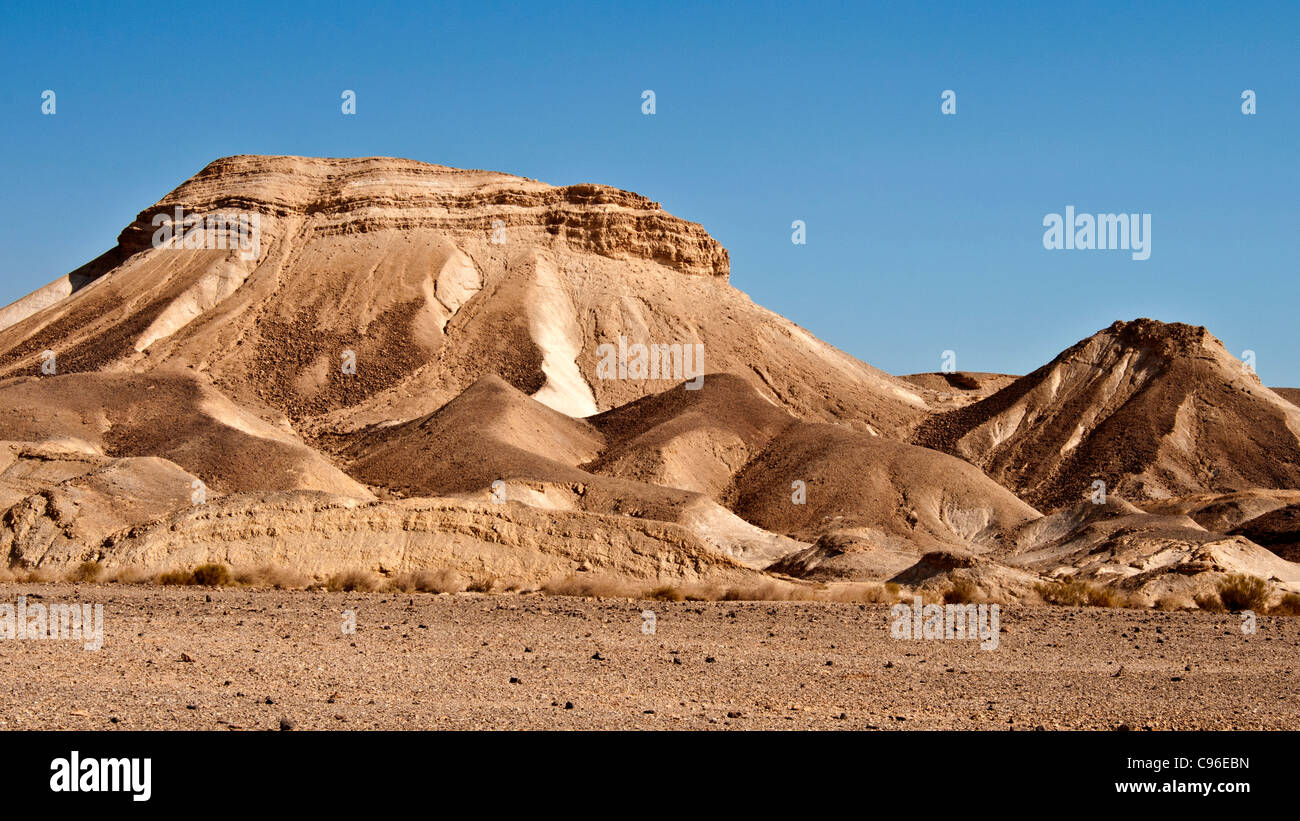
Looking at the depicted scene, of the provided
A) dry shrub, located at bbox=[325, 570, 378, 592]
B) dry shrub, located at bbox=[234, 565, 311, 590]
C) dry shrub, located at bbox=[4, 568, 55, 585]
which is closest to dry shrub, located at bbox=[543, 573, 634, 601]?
dry shrub, located at bbox=[325, 570, 378, 592]

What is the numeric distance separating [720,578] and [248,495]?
9.01 meters

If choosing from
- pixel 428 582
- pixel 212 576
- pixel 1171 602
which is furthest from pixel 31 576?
pixel 1171 602

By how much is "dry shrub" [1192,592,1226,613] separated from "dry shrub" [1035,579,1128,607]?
1.30m

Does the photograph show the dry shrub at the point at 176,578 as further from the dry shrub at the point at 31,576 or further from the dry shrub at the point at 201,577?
the dry shrub at the point at 31,576

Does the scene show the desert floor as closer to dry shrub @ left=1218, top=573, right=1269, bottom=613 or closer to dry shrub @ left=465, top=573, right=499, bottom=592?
dry shrub @ left=465, top=573, right=499, bottom=592

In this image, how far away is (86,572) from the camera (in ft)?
74.2

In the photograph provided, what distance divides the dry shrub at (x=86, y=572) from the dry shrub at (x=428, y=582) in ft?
15.8

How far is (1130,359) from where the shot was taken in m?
68.0

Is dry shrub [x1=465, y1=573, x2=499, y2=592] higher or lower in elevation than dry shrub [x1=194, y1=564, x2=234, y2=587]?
lower

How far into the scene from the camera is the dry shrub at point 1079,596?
80.2 feet

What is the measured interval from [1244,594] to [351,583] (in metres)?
16.0

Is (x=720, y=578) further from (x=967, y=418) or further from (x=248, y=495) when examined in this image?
(x=967, y=418)

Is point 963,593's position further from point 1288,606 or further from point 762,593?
point 1288,606

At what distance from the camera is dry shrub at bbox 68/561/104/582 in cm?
2247
